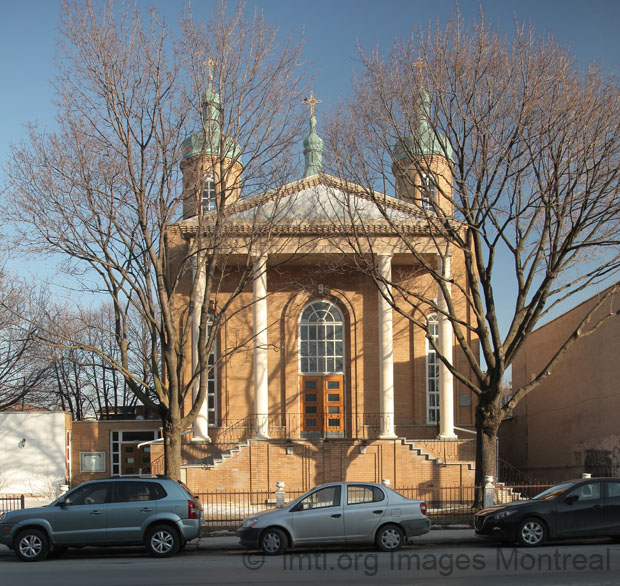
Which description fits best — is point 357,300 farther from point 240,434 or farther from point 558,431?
point 558,431

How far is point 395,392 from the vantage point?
2767 centimetres

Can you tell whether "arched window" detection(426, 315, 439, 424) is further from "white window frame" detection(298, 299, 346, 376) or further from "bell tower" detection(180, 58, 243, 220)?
"bell tower" detection(180, 58, 243, 220)

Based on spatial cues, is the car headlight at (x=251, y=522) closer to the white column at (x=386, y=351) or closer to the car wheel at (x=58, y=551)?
the car wheel at (x=58, y=551)

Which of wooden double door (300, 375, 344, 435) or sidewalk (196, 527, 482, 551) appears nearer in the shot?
sidewalk (196, 527, 482, 551)

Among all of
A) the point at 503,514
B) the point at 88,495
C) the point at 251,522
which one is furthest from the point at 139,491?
the point at 503,514

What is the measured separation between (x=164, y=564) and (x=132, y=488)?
1770mm

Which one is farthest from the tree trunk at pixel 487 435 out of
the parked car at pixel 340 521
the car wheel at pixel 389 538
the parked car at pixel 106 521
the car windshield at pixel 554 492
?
the parked car at pixel 106 521

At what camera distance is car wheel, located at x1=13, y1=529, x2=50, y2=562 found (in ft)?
44.4

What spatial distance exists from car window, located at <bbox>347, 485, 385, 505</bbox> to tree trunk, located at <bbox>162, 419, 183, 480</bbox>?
248 inches

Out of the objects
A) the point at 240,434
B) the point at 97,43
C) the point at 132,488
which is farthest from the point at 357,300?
the point at 132,488

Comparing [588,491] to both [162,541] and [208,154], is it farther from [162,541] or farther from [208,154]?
[208,154]

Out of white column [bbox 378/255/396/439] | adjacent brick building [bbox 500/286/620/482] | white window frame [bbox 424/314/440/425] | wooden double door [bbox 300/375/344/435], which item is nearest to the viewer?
white column [bbox 378/255/396/439]

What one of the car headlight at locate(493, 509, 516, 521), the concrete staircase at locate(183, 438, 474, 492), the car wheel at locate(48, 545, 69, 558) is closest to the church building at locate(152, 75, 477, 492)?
the concrete staircase at locate(183, 438, 474, 492)

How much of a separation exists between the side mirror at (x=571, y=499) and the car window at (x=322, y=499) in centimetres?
409
